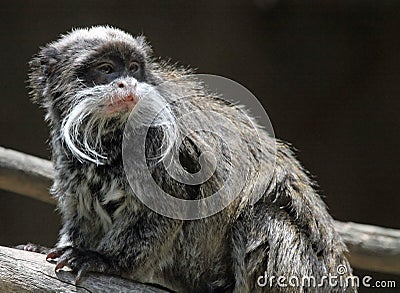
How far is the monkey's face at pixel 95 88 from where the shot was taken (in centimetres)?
364

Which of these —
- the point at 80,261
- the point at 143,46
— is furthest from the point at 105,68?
the point at 80,261

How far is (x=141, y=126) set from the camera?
12.4 ft

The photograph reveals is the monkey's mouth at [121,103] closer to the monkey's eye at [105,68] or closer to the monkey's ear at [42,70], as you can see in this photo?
the monkey's eye at [105,68]

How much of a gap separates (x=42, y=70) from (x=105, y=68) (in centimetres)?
52

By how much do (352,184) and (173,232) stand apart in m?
4.81

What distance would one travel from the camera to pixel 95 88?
12.1ft

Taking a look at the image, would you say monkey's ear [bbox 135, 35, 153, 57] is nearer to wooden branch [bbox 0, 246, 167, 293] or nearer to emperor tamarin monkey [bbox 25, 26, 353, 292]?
emperor tamarin monkey [bbox 25, 26, 353, 292]

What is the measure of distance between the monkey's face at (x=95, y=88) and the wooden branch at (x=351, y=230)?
1315 mm

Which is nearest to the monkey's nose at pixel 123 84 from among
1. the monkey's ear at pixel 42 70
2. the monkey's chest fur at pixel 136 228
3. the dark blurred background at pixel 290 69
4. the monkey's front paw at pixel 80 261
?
the monkey's chest fur at pixel 136 228

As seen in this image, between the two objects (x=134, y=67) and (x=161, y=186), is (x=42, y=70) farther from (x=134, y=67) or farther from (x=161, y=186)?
(x=161, y=186)

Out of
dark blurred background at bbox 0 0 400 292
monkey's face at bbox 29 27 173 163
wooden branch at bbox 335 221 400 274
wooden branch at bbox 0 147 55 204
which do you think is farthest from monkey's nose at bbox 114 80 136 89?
dark blurred background at bbox 0 0 400 292

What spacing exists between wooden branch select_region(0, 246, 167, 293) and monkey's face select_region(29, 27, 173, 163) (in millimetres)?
610

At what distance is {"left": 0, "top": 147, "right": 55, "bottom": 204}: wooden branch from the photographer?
5.17 meters

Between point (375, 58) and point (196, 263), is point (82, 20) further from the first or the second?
point (196, 263)
